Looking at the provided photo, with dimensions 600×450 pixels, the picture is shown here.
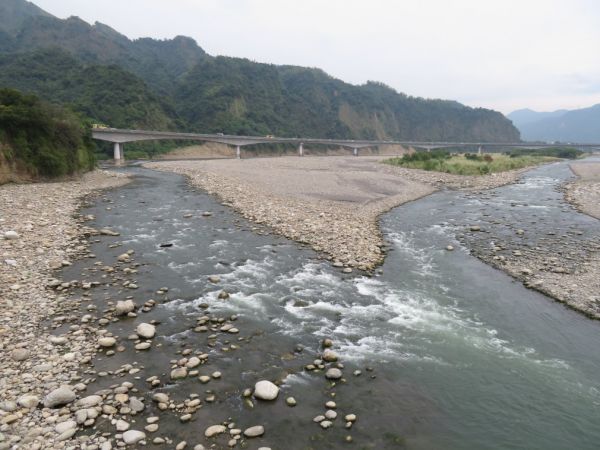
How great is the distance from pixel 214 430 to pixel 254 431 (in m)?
0.75

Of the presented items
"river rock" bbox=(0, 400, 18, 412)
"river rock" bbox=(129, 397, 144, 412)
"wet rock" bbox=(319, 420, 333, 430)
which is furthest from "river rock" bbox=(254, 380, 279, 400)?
"river rock" bbox=(0, 400, 18, 412)

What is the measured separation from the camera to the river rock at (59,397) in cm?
720

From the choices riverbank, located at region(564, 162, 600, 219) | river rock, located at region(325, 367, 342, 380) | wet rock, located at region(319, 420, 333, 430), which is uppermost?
riverbank, located at region(564, 162, 600, 219)

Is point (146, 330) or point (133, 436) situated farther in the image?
point (146, 330)

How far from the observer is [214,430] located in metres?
6.97

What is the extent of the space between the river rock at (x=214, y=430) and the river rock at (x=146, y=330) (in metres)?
3.74

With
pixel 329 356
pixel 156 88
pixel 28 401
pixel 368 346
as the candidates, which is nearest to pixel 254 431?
pixel 329 356

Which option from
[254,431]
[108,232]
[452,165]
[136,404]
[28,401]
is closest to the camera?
[254,431]

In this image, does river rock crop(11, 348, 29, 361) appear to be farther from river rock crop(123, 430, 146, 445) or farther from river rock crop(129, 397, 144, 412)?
river rock crop(123, 430, 146, 445)

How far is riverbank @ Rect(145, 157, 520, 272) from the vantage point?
18688 millimetres

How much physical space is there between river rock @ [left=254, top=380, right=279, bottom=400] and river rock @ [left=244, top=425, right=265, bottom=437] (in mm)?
871

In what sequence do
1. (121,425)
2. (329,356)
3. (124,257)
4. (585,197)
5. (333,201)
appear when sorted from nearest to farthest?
(121,425), (329,356), (124,257), (333,201), (585,197)

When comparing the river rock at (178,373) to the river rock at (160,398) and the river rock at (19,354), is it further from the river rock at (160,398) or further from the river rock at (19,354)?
the river rock at (19,354)

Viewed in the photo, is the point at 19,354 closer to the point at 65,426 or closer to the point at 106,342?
the point at 106,342
